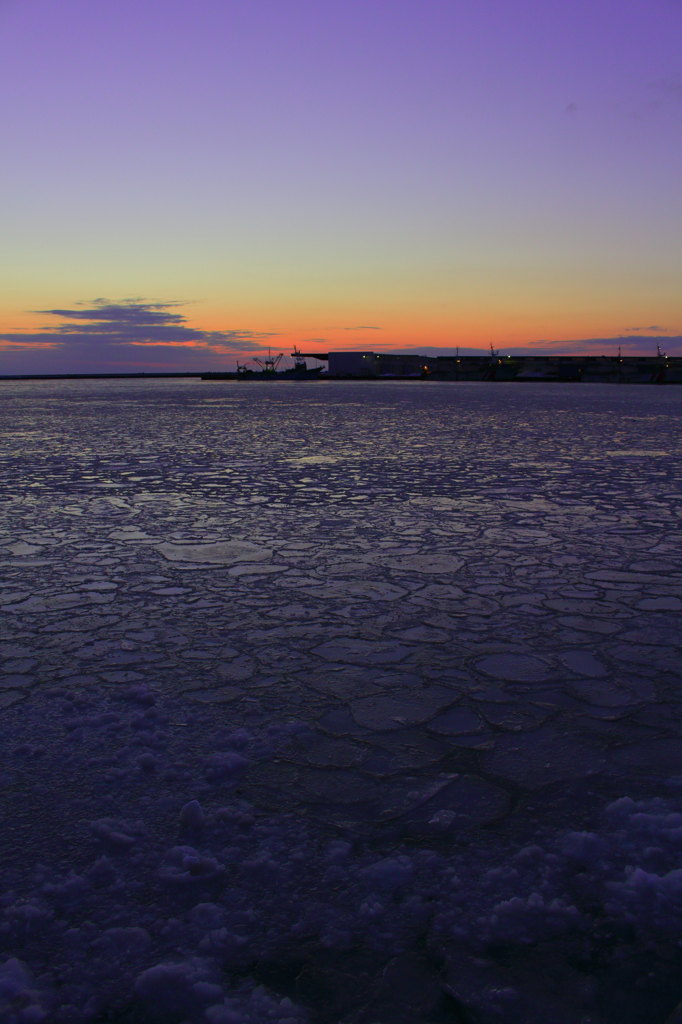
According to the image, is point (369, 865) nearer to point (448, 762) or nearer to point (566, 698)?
point (448, 762)

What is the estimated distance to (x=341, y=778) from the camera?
2.47 meters

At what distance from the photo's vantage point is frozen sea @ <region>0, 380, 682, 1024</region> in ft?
5.41

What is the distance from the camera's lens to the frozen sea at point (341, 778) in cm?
165

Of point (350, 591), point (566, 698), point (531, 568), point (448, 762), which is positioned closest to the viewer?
point (448, 762)

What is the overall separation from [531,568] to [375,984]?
3739 mm

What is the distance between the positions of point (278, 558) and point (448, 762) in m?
2.97

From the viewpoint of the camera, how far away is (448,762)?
2568mm

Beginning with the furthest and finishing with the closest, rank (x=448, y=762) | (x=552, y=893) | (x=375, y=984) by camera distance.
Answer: (x=448, y=762) < (x=552, y=893) < (x=375, y=984)

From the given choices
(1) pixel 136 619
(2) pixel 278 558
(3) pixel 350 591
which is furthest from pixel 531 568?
(1) pixel 136 619

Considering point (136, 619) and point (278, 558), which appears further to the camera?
point (278, 558)

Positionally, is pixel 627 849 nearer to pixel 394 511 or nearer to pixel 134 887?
pixel 134 887

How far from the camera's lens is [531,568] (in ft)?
16.6

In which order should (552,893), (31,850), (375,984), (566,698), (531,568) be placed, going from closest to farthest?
(375,984) → (552,893) → (31,850) → (566,698) → (531,568)

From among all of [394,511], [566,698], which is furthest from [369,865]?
[394,511]
